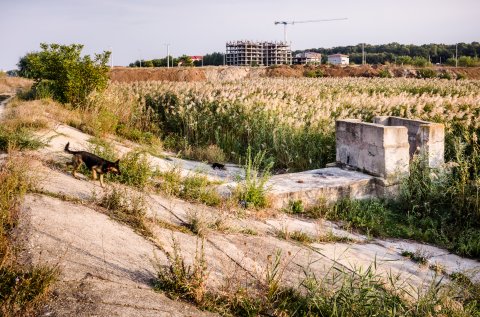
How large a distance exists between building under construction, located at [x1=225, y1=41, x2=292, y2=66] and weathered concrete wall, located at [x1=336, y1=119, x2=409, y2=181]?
130894 mm

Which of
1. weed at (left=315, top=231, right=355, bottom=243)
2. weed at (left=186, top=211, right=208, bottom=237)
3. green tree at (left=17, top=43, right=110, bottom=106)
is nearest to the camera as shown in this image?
weed at (left=186, top=211, right=208, bottom=237)

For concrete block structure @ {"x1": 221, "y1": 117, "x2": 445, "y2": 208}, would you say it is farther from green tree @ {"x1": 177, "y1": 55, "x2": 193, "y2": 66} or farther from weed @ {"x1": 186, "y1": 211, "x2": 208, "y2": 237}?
green tree @ {"x1": 177, "y1": 55, "x2": 193, "y2": 66}

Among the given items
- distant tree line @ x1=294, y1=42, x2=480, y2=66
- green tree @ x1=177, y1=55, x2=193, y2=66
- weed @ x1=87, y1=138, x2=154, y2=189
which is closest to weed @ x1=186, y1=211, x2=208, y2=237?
weed @ x1=87, y1=138, x2=154, y2=189

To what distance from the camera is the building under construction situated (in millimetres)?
139762

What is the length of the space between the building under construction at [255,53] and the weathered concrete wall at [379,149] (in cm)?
13089

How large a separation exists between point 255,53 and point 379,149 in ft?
463

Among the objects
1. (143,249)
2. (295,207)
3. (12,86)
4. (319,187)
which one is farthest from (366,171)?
(12,86)

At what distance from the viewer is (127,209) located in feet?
17.5

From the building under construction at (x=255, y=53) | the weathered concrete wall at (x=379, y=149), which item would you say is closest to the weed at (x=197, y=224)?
the weathered concrete wall at (x=379, y=149)

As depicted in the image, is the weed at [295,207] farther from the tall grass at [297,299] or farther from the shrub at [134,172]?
the tall grass at [297,299]

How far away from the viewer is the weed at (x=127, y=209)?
4941mm

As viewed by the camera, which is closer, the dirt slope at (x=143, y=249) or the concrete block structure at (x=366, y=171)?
the dirt slope at (x=143, y=249)

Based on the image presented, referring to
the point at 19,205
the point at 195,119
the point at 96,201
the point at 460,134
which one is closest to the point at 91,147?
the point at 96,201

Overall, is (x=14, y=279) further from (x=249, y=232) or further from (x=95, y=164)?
(x=95, y=164)
